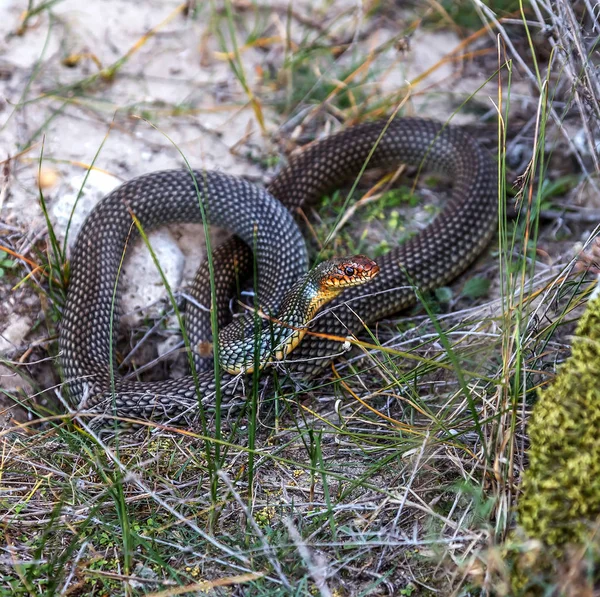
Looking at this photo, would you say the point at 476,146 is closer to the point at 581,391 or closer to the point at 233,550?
the point at 581,391

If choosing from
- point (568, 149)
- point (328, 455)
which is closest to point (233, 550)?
point (328, 455)

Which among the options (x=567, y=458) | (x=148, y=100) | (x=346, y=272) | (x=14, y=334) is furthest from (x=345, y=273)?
(x=148, y=100)

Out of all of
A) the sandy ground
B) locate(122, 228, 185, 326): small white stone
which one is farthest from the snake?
the sandy ground

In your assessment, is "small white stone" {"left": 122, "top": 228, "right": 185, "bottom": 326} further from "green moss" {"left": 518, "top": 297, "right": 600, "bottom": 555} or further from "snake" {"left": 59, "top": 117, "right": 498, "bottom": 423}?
"green moss" {"left": 518, "top": 297, "right": 600, "bottom": 555}

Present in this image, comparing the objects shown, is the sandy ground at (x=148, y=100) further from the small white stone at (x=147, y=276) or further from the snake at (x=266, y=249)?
the snake at (x=266, y=249)

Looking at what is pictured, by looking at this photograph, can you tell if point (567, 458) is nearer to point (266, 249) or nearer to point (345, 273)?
point (345, 273)

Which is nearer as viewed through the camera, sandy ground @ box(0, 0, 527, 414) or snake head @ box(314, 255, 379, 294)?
snake head @ box(314, 255, 379, 294)
